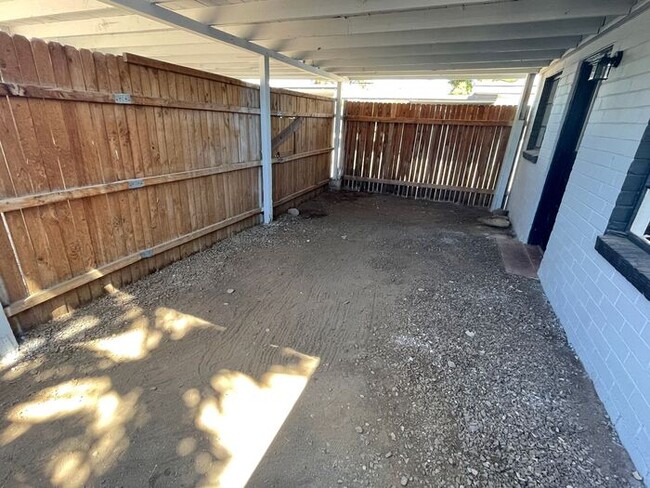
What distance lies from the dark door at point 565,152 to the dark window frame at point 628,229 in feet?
6.38

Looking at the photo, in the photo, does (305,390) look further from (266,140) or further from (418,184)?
(418,184)

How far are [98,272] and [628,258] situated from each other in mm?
3912

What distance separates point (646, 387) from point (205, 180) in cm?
408

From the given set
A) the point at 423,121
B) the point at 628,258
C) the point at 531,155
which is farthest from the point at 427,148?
the point at 628,258

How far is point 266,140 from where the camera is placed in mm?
4676

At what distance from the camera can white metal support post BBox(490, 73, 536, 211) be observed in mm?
5914

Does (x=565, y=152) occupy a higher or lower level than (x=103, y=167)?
higher

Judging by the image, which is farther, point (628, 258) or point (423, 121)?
point (423, 121)

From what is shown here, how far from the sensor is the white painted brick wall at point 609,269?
1.73 metres

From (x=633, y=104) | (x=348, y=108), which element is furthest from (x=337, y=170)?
(x=633, y=104)

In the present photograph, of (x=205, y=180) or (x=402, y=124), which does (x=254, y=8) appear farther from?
(x=402, y=124)

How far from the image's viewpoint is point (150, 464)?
159 cm

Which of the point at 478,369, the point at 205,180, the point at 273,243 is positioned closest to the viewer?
the point at 478,369

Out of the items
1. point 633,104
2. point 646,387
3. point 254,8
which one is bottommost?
point 646,387
